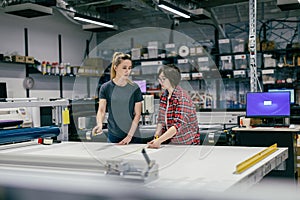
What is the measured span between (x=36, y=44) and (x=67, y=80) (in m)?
1.12

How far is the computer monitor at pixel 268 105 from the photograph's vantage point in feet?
14.0

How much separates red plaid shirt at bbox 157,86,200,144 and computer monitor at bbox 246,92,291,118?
7.17ft

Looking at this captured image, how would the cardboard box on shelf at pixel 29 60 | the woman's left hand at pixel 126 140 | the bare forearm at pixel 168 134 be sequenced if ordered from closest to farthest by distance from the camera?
the bare forearm at pixel 168 134
the woman's left hand at pixel 126 140
the cardboard box on shelf at pixel 29 60

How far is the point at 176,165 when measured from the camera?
59.3 inches

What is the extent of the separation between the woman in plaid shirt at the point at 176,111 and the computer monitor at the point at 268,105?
2185 millimetres

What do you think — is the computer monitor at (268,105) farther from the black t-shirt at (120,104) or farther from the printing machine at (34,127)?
the printing machine at (34,127)

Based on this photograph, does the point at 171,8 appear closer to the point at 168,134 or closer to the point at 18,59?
the point at 18,59

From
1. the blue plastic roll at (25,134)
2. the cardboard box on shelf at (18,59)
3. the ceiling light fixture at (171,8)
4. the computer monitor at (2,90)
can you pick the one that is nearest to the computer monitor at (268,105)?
the ceiling light fixture at (171,8)

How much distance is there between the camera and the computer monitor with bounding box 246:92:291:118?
4.28m

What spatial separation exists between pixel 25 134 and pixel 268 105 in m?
2.97

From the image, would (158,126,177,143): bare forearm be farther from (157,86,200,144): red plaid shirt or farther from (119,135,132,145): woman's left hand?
(119,135,132,145): woman's left hand

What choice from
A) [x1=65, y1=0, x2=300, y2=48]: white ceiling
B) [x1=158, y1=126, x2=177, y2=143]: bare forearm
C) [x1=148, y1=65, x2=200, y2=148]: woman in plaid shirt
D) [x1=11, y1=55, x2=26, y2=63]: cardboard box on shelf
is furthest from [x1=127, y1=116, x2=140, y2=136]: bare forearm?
[x1=65, y1=0, x2=300, y2=48]: white ceiling

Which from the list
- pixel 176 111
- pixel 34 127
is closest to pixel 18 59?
pixel 34 127

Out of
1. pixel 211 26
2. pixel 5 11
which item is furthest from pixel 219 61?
pixel 5 11
